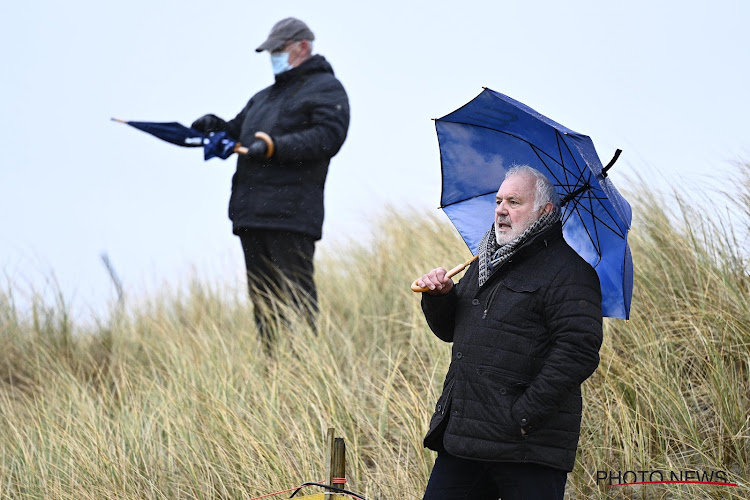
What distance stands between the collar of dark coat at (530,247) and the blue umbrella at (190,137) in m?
3.42

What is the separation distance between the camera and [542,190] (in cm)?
316

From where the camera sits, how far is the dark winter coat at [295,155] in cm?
618

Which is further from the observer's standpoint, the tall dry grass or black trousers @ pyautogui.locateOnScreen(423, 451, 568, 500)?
the tall dry grass

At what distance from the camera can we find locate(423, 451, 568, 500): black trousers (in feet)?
9.84

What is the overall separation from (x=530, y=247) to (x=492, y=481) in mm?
815

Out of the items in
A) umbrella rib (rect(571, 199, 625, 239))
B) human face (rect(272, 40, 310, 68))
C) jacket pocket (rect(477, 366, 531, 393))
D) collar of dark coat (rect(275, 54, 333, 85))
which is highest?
human face (rect(272, 40, 310, 68))

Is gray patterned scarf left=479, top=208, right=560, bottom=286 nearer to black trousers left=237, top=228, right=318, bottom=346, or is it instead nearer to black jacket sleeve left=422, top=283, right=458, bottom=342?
black jacket sleeve left=422, top=283, right=458, bottom=342

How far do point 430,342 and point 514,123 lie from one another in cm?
265

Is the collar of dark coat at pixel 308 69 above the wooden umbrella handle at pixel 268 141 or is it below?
above

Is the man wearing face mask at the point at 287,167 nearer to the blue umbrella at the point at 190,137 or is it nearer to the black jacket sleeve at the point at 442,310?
the blue umbrella at the point at 190,137

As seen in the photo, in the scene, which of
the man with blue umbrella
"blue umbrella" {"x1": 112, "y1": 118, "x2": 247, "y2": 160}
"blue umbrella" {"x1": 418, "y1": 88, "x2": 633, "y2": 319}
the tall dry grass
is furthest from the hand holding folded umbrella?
the man with blue umbrella

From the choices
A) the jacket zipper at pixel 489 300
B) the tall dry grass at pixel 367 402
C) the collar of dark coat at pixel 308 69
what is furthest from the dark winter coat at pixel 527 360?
the collar of dark coat at pixel 308 69

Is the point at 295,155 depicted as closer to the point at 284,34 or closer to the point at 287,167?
the point at 287,167

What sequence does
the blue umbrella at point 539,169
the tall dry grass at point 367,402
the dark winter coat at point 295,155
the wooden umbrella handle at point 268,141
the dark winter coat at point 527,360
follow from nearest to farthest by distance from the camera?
the dark winter coat at point 527,360
the blue umbrella at point 539,169
the tall dry grass at point 367,402
the wooden umbrella handle at point 268,141
the dark winter coat at point 295,155
